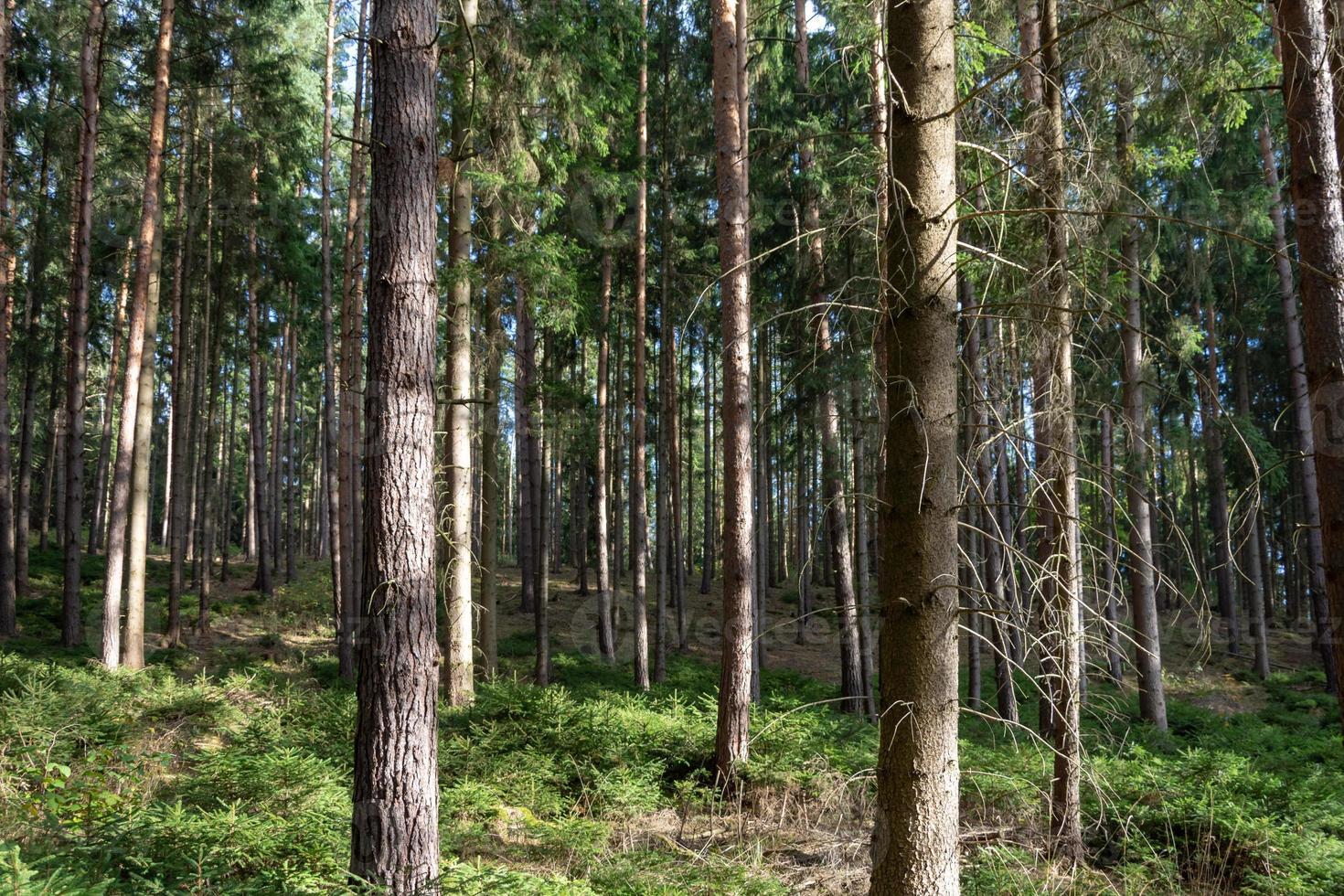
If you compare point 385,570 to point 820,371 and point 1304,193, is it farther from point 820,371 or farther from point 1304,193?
point 820,371

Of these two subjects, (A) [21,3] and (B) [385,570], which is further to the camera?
(A) [21,3]

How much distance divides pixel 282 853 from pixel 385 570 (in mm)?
1776

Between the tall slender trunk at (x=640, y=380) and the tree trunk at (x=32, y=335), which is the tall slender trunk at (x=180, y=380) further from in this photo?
the tall slender trunk at (x=640, y=380)

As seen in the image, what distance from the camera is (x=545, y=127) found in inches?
449

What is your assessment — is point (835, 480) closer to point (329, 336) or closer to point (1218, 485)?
point (329, 336)

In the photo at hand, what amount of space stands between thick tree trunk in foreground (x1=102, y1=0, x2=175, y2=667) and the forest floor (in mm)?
865

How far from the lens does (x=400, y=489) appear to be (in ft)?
13.7

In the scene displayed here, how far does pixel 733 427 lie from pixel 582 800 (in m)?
3.76

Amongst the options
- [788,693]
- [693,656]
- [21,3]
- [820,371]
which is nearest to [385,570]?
[820,371]

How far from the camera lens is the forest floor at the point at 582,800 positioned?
13.9 feet

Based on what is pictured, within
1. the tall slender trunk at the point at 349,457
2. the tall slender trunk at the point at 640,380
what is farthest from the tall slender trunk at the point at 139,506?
the tall slender trunk at the point at 640,380

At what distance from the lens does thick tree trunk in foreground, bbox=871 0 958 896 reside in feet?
8.18

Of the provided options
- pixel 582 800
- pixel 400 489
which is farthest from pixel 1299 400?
pixel 400 489

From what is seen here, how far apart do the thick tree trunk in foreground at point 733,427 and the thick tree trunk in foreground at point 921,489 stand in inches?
185
